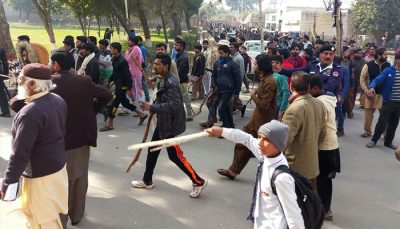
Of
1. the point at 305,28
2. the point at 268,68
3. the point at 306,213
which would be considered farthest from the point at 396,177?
the point at 305,28

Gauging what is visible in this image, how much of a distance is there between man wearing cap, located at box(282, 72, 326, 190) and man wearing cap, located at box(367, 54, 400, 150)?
146 inches

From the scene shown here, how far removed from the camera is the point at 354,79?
9867 mm

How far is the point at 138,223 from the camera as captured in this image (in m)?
4.16

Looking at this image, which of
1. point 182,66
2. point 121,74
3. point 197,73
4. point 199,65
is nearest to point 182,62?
point 182,66

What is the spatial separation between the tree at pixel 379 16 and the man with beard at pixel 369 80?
3566 centimetres

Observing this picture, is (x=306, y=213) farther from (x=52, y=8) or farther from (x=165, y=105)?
(x=52, y=8)

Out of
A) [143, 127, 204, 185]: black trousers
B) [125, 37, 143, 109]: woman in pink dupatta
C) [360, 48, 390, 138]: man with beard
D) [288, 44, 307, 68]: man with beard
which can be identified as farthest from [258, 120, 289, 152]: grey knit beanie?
[125, 37, 143, 109]: woman in pink dupatta

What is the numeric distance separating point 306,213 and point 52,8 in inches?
635

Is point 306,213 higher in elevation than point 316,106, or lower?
lower

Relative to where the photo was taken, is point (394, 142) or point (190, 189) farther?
point (394, 142)

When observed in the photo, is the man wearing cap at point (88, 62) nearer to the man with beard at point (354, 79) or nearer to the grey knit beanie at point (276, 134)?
the grey knit beanie at point (276, 134)

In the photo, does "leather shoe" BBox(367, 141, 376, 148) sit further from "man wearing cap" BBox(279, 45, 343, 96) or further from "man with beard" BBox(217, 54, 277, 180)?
"man with beard" BBox(217, 54, 277, 180)

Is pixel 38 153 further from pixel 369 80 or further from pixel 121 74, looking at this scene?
pixel 369 80

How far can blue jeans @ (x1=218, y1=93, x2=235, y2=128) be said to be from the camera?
285 inches
